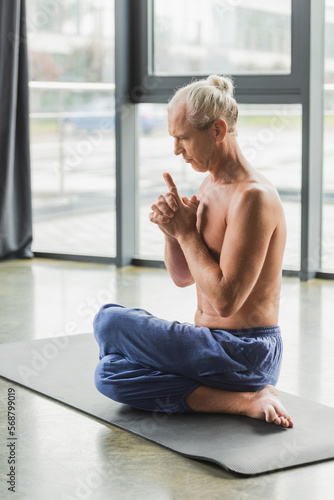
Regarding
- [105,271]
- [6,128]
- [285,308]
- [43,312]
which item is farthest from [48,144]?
[285,308]

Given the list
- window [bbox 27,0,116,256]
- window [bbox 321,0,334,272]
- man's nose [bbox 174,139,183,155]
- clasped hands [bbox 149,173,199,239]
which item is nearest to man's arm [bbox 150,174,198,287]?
clasped hands [bbox 149,173,199,239]

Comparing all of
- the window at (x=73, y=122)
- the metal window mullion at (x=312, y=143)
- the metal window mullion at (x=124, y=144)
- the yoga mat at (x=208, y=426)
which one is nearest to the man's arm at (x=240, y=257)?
the yoga mat at (x=208, y=426)

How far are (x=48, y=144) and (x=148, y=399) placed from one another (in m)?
3.28

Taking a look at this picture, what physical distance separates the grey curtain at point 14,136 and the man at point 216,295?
9.79 feet

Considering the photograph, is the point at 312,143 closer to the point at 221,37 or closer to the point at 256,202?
the point at 221,37

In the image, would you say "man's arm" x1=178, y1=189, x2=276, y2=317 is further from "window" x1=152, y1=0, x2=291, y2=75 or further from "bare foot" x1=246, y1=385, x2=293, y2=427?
"window" x1=152, y1=0, x2=291, y2=75

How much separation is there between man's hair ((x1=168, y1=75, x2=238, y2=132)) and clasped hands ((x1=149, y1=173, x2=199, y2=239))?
7.4 inches

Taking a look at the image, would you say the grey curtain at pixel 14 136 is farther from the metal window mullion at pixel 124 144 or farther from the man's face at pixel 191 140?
the man's face at pixel 191 140

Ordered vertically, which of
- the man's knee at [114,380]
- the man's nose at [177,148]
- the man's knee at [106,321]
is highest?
the man's nose at [177,148]

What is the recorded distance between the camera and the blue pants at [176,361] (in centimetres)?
248

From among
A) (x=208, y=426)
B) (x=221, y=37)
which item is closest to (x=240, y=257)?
(x=208, y=426)

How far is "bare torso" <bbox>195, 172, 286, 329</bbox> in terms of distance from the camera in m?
2.47

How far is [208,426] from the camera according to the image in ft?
8.08

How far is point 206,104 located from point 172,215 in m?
0.33
